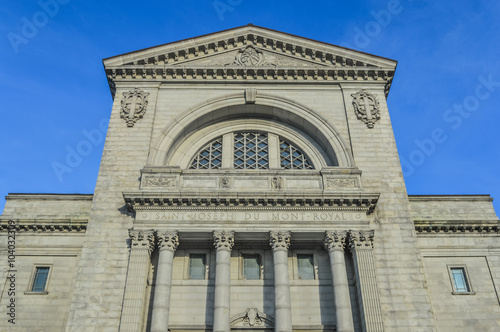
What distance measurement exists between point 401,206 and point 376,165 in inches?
104

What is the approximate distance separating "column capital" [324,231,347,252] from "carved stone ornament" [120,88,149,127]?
12179 mm

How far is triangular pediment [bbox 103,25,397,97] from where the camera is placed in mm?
27953

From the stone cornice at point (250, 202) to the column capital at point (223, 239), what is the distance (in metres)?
1.27

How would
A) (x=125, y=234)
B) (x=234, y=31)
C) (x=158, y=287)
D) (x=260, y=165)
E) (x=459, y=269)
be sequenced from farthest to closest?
(x=234, y=31) → (x=260, y=165) → (x=459, y=269) → (x=125, y=234) → (x=158, y=287)

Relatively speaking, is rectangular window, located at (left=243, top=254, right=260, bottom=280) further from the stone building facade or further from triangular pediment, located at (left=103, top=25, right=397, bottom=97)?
triangular pediment, located at (left=103, top=25, right=397, bottom=97)

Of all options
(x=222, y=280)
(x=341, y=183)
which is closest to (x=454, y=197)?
(x=341, y=183)

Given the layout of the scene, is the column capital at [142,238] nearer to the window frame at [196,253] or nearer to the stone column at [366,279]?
the window frame at [196,253]

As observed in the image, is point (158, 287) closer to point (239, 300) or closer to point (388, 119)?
point (239, 300)

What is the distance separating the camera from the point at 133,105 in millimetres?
26703

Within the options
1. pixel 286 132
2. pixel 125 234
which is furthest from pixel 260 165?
pixel 125 234

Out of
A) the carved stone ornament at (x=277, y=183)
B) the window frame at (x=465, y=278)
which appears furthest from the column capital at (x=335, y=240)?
the window frame at (x=465, y=278)

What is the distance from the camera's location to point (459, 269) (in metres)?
23.8

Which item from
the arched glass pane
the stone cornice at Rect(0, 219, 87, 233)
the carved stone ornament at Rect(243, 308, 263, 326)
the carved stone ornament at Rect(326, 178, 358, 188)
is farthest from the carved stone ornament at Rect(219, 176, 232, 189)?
the stone cornice at Rect(0, 219, 87, 233)

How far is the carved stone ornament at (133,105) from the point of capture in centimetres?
2627
